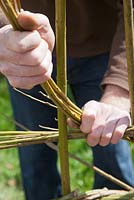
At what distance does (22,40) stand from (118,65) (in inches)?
18.0

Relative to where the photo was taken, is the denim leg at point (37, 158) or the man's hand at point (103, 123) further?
the denim leg at point (37, 158)

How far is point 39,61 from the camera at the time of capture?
33.8 inches

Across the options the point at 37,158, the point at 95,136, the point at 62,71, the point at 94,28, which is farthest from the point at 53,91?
the point at 37,158

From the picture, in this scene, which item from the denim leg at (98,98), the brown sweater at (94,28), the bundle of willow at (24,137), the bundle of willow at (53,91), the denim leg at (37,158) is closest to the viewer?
the bundle of willow at (53,91)

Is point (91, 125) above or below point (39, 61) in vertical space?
below

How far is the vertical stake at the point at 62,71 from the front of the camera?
86 cm

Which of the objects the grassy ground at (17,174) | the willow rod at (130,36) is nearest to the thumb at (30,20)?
the willow rod at (130,36)

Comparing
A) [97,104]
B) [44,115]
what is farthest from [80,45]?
[97,104]

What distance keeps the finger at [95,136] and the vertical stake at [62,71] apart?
2.0 inches

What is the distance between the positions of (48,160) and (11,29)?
1009 millimetres

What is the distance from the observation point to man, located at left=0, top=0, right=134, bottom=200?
0.86m

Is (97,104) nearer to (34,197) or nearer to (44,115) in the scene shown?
(44,115)

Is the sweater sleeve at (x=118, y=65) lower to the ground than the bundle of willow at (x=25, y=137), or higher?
lower

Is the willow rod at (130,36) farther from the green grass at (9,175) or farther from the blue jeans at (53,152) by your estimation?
the green grass at (9,175)
